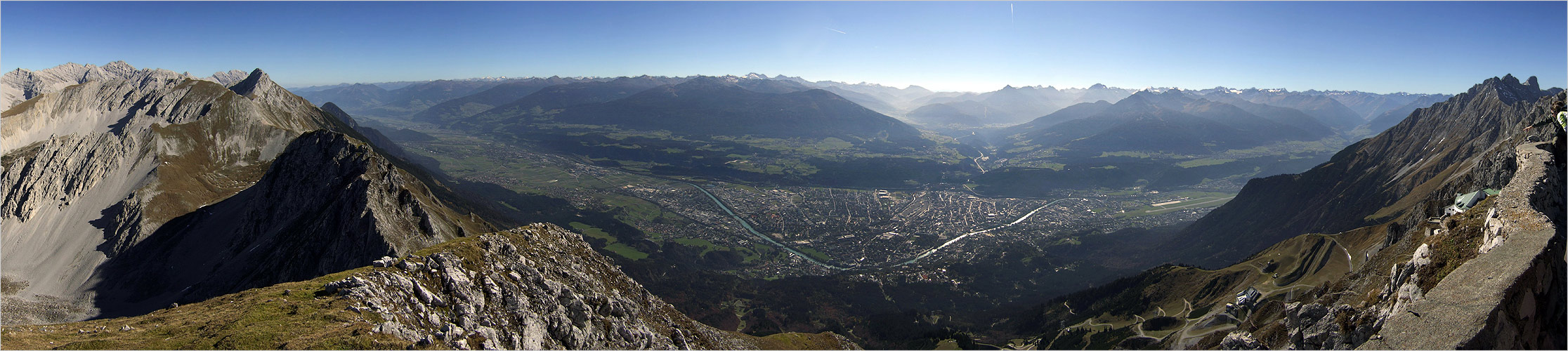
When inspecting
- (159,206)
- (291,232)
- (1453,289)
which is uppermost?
(1453,289)

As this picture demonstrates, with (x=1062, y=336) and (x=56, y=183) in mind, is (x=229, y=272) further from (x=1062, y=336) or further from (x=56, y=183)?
(x=1062, y=336)

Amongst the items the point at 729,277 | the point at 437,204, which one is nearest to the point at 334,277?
the point at 437,204

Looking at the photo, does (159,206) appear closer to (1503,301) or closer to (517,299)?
(517,299)

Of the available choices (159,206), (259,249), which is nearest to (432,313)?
(259,249)

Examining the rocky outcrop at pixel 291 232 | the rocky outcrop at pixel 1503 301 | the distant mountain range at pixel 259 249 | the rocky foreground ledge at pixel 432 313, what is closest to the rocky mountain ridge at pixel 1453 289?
the rocky outcrop at pixel 1503 301

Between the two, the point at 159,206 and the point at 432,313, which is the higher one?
the point at 432,313

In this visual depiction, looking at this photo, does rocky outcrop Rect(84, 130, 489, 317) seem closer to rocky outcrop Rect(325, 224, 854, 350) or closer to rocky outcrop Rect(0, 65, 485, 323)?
rocky outcrop Rect(0, 65, 485, 323)
